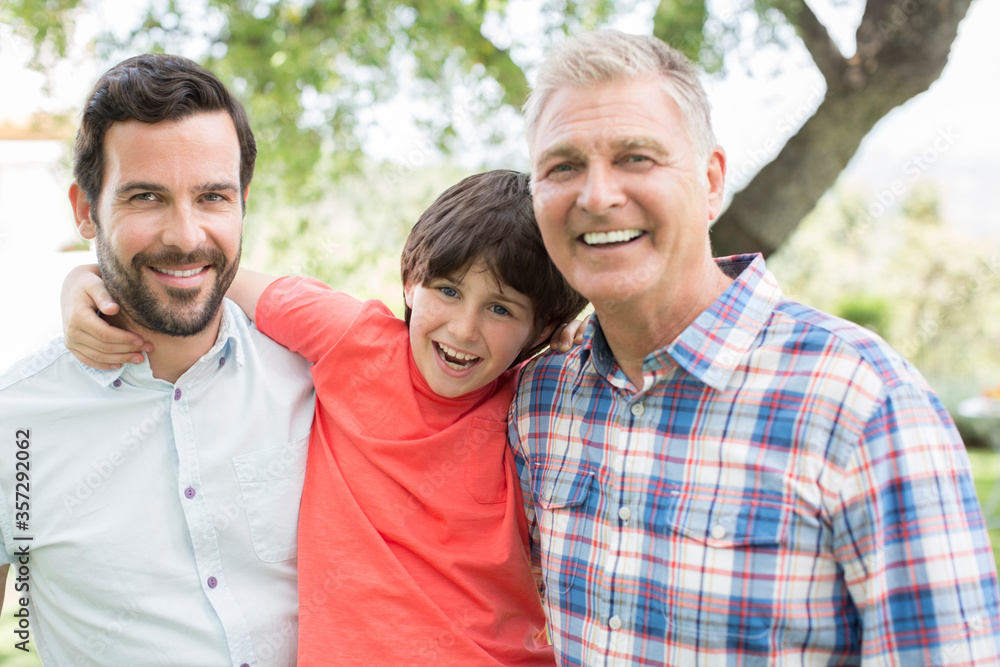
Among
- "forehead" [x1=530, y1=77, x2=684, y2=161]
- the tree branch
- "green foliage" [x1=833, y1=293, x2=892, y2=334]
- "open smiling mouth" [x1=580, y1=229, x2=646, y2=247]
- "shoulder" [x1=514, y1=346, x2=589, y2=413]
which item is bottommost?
"green foliage" [x1=833, y1=293, x2=892, y2=334]

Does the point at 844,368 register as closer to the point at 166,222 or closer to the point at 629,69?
the point at 629,69

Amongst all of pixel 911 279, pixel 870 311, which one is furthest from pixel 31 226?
pixel 911 279

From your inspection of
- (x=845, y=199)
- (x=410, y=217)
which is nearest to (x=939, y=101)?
(x=845, y=199)

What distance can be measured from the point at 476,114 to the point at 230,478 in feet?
14.0

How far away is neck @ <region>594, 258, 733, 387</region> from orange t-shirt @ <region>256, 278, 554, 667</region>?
475mm

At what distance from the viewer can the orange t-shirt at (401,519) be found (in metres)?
Result: 1.92

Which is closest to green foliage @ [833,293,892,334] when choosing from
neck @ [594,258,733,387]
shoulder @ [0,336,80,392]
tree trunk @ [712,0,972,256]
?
tree trunk @ [712,0,972,256]

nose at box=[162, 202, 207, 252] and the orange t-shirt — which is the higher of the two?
nose at box=[162, 202, 207, 252]

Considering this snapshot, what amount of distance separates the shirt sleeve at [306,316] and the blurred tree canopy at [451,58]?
125 inches

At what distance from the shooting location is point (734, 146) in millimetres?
6473

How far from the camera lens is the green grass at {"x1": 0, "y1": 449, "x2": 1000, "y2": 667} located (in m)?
4.95

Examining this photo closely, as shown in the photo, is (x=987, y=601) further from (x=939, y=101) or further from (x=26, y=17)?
(x=939, y=101)

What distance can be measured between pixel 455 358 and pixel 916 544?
45.4 inches

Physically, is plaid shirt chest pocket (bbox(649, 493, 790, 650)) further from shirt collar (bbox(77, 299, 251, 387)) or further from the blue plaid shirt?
shirt collar (bbox(77, 299, 251, 387))
